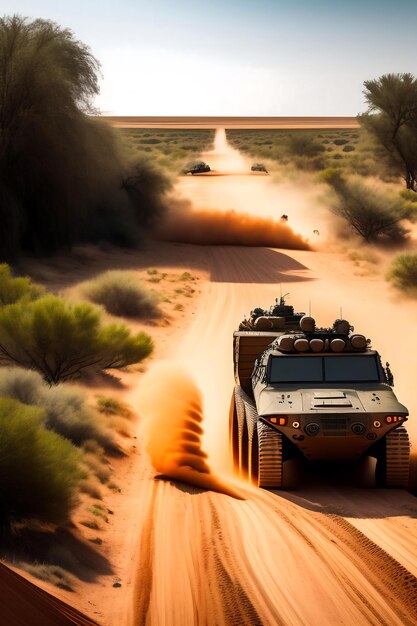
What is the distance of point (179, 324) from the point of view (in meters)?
33.1

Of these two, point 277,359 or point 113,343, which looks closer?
point 277,359

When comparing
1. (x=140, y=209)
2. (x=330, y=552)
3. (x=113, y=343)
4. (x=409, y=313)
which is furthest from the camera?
(x=140, y=209)

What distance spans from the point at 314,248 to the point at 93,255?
12.3 metres

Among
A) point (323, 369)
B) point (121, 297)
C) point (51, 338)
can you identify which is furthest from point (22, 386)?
point (121, 297)

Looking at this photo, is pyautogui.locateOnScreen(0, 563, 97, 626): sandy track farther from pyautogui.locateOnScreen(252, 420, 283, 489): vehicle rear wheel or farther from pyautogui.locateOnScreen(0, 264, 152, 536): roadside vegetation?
pyautogui.locateOnScreen(252, 420, 283, 489): vehicle rear wheel

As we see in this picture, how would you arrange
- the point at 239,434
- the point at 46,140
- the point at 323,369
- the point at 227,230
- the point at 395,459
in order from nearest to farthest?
the point at 395,459 → the point at 323,369 → the point at 239,434 → the point at 46,140 → the point at 227,230

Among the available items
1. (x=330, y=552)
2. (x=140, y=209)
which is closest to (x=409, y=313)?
(x=140, y=209)

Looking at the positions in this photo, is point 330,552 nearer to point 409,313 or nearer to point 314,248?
point 409,313

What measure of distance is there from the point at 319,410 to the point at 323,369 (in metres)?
1.45

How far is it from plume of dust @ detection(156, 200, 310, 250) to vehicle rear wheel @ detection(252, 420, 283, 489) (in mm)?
36201

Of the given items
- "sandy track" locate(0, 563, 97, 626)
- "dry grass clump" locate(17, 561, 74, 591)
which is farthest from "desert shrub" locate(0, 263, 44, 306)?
"sandy track" locate(0, 563, 97, 626)

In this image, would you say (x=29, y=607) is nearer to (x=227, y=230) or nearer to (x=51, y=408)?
(x=51, y=408)

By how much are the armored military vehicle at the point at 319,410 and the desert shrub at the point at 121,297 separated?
1663cm

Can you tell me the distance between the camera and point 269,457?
14391 mm
